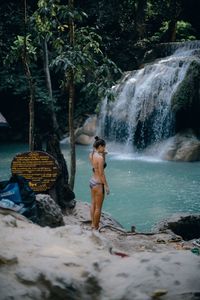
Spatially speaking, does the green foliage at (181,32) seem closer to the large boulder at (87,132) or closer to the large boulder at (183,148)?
the large boulder at (87,132)

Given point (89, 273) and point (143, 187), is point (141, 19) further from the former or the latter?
point (89, 273)

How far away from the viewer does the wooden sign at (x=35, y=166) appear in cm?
677

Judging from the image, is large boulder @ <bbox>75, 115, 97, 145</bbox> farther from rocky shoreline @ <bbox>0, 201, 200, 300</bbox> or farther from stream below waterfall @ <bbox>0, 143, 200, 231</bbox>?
rocky shoreline @ <bbox>0, 201, 200, 300</bbox>

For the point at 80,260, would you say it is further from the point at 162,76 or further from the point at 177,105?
the point at 162,76

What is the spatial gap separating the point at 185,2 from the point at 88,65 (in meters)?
19.8

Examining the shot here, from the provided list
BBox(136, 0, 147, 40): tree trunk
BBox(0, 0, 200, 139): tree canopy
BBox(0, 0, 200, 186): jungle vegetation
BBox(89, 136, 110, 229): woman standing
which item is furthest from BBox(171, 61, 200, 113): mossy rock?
BBox(89, 136, 110, 229): woman standing

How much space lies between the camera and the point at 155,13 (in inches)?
999

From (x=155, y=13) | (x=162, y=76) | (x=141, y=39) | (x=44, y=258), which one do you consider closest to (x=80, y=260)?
(x=44, y=258)

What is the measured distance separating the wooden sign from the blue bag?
1.28m

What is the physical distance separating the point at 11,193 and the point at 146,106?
45.8 ft

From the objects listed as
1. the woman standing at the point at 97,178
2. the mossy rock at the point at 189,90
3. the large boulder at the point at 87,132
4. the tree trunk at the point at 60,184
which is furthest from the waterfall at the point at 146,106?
the woman standing at the point at 97,178

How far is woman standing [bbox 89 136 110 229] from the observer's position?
20.0 feet

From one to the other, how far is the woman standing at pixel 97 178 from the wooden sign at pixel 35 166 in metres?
0.82

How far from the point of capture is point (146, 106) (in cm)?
1880
